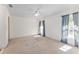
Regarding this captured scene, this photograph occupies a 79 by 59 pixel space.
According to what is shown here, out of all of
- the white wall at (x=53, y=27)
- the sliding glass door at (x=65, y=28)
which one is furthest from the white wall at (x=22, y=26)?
the sliding glass door at (x=65, y=28)

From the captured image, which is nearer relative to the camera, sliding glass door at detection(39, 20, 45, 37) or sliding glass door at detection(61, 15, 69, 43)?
sliding glass door at detection(61, 15, 69, 43)

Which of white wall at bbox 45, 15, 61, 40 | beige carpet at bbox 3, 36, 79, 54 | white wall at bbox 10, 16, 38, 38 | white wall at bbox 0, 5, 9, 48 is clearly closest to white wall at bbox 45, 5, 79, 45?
white wall at bbox 45, 15, 61, 40

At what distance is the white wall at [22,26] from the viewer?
5.26ft

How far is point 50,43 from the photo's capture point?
5.14 feet

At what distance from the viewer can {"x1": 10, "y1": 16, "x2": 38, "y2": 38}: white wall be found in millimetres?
1602

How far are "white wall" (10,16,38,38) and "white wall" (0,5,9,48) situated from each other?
0.10 meters

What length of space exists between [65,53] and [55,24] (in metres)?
0.51

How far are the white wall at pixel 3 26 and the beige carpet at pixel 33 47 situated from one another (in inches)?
3.7

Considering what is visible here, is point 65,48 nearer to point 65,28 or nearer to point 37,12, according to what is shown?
point 65,28

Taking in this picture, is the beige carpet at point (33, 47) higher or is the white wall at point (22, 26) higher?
the white wall at point (22, 26)

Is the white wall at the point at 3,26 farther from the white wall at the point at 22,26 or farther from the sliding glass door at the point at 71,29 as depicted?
the sliding glass door at the point at 71,29

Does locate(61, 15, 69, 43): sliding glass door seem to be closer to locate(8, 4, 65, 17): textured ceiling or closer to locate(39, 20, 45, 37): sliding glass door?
locate(8, 4, 65, 17): textured ceiling

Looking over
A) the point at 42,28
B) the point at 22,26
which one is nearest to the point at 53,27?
the point at 42,28
